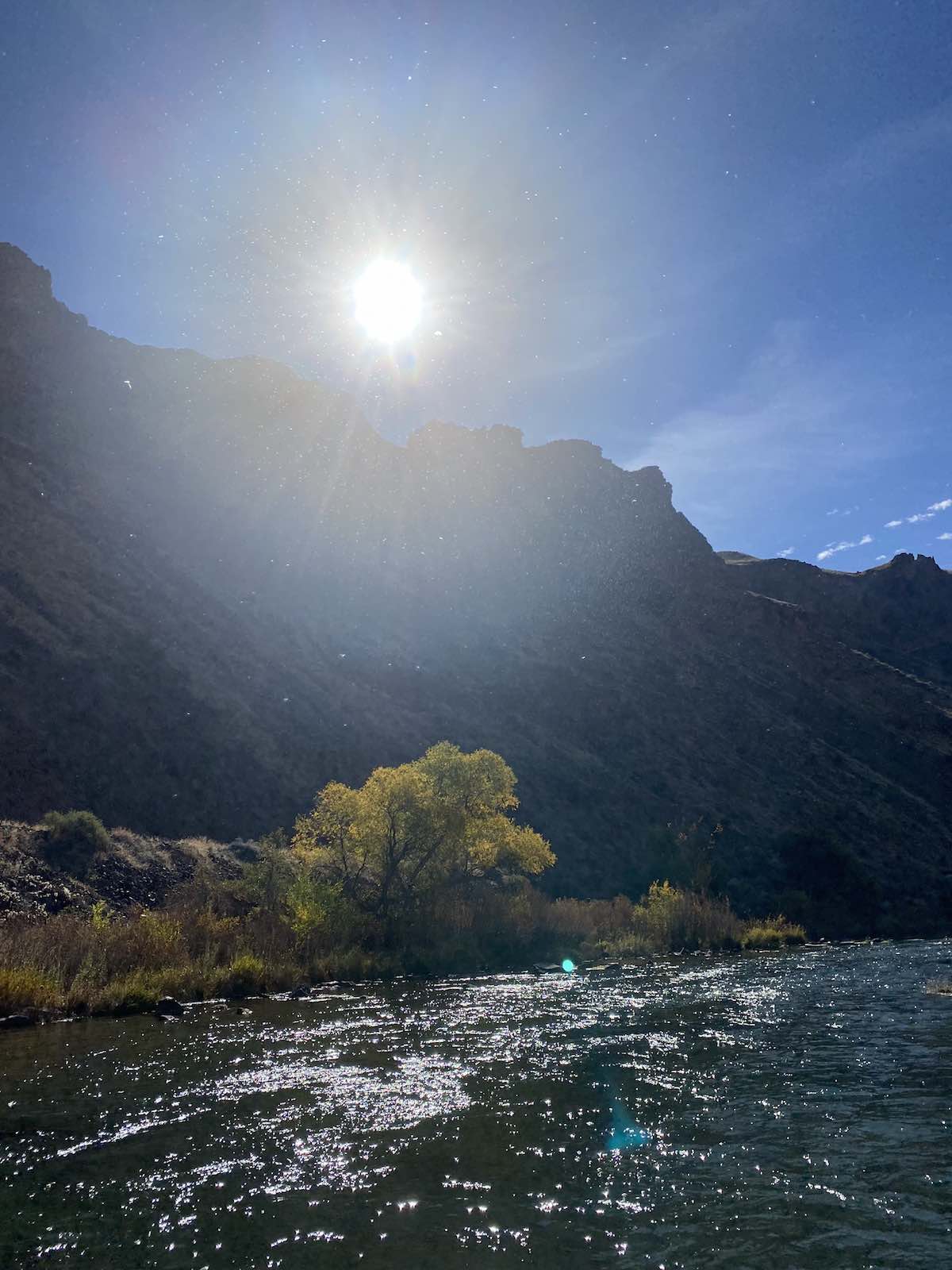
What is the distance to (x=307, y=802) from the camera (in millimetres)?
46156

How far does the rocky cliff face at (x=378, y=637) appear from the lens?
46281mm

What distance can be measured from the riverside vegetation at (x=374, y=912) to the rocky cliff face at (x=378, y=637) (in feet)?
36.9

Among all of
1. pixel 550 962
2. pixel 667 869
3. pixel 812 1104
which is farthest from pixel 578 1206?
pixel 667 869

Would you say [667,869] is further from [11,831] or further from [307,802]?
[11,831]

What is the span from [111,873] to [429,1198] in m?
25.0

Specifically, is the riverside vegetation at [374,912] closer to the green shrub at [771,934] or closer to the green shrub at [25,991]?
the green shrub at [771,934]

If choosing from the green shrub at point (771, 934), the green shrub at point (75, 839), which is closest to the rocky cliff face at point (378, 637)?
the green shrub at point (75, 839)

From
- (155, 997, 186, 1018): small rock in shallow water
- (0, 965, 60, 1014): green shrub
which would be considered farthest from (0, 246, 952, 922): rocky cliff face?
(155, 997, 186, 1018): small rock in shallow water

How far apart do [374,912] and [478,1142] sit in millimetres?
19578

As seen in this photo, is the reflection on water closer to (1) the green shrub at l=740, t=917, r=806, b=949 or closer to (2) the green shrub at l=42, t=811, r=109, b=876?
(2) the green shrub at l=42, t=811, r=109, b=876

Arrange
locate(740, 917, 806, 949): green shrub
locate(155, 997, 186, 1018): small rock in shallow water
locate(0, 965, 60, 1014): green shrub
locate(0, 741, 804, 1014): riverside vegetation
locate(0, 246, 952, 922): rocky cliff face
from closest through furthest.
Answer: locate(0, 965, 60, 1014): green shrub, locate(155, 997, 186, 1018): small rock in shallow water, locate(0, 741, 804, 1014): riverside vegetation, locate(740, 917, 806, 949): green shrub, locate(0, 246, 952, 922): rocky cliff face

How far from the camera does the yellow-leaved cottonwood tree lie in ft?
96.7

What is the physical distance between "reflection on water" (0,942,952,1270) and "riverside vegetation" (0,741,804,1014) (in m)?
4.06

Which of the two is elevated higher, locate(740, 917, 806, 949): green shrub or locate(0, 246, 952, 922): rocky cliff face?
locate(0, 246, 952, 922): rocky cliff face
